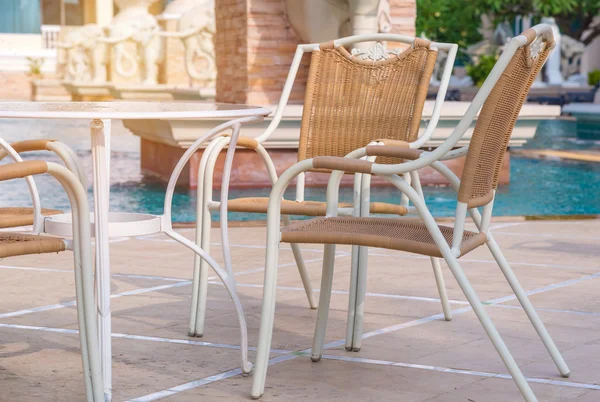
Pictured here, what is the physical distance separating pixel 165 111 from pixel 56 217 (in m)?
0.51

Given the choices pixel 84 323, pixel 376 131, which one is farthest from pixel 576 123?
pixel 84 323

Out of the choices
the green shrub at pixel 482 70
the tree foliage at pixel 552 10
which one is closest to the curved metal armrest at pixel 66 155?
the green shrub at pixel 482 70

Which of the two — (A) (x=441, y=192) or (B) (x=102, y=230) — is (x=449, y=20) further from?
(B) (x=102, y=230)

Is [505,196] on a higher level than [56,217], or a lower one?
lower

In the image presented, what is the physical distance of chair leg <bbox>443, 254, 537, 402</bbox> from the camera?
256cm

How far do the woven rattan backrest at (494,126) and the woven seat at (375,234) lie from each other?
5.3 inches

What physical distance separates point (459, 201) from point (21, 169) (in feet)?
3.36

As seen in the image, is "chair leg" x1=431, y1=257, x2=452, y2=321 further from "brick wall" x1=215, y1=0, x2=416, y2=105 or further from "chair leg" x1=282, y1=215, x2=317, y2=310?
"brick wall" x1=215, y1=0, x2=416, y2=105

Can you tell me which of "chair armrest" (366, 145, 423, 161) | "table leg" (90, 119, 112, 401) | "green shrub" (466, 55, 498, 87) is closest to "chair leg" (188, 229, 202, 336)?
"table leg" (90, 119, 112, 401)

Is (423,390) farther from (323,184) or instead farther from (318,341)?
(323,184)

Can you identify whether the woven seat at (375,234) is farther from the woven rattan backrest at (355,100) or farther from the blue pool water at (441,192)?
the blue pool water at (441,192)

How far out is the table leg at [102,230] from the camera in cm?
275

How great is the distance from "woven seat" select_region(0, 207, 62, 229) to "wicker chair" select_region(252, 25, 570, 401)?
0.80m

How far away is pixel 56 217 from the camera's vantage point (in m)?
3.08
